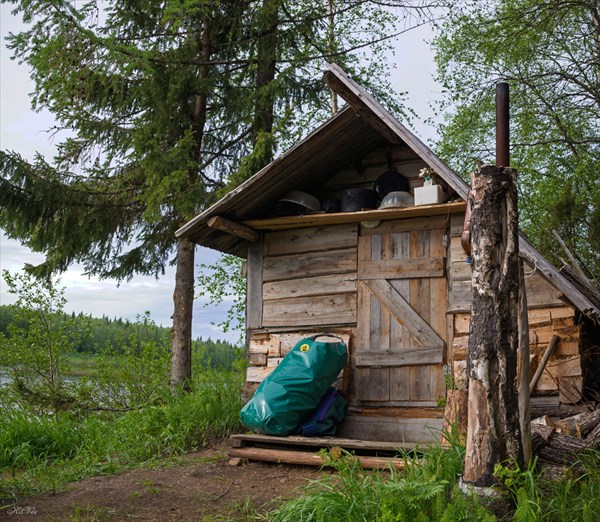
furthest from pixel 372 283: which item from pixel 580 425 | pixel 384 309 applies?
pixel 580 425

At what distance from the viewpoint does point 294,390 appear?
303 inches

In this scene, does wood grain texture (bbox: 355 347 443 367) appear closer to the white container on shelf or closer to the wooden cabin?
the wooden cabin

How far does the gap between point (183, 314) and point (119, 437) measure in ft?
9.19

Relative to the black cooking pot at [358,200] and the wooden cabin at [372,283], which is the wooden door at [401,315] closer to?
the wooden cabin at [372,283]

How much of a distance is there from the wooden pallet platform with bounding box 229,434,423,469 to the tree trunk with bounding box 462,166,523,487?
184 centimetres

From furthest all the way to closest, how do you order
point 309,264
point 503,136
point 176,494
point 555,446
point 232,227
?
point 309,264, point 232,227, point 176,494, point 555,446, point 503,136

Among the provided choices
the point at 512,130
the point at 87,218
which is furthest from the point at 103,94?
the point at 512,130

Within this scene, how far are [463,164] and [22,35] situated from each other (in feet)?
39.0

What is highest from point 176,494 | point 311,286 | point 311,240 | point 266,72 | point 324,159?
point 266,72

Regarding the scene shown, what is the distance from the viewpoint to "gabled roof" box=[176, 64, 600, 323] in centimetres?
777

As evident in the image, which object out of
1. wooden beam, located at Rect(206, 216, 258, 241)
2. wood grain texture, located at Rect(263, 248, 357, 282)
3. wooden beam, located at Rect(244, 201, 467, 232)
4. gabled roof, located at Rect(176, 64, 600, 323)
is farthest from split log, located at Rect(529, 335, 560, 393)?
wooden beam, located at Rect(206, 216, 258, 241)

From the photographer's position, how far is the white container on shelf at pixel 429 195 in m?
7.95

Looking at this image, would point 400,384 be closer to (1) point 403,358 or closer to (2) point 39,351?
(1) point 403,358

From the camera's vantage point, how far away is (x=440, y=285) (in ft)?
27.0
